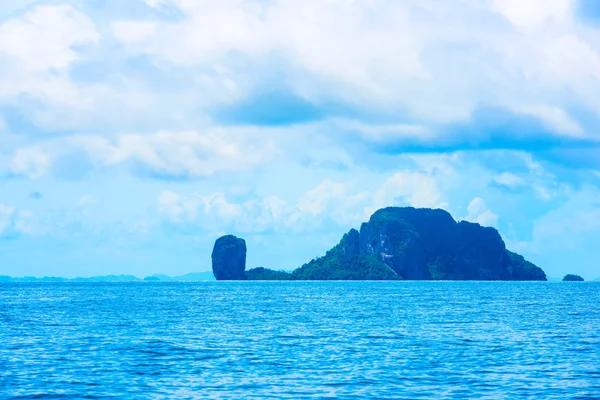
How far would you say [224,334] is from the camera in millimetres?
75688

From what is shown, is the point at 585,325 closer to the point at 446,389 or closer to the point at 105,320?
the point at 446,389

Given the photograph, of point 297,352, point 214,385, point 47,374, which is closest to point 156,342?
point 297,352

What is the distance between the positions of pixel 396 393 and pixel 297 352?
59.3 ft

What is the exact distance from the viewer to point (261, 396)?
42.9 meters

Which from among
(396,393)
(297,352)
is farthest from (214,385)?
(297,352)

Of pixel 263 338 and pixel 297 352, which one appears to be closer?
pixel 297 352

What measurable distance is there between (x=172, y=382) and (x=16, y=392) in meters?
8.81

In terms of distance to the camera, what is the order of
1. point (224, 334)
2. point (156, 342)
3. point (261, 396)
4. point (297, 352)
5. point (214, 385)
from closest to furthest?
point (261, 396)
point (214, 385)
point (297, 352)
point (156, 342)
point (224, 334)

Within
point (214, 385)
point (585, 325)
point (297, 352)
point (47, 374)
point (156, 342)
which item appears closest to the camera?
point (214, 385)

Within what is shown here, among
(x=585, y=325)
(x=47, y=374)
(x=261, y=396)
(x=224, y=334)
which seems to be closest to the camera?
(x=261, y=396)

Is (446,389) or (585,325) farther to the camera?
(585,325)

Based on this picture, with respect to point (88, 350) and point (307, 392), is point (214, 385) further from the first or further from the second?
point (88, 350)

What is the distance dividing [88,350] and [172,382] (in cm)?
1775

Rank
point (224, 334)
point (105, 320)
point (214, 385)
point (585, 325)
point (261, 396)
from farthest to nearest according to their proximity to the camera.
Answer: point (105, 320), point (585, 325), point (224, 334), point (214, 385), point (261, 396)
